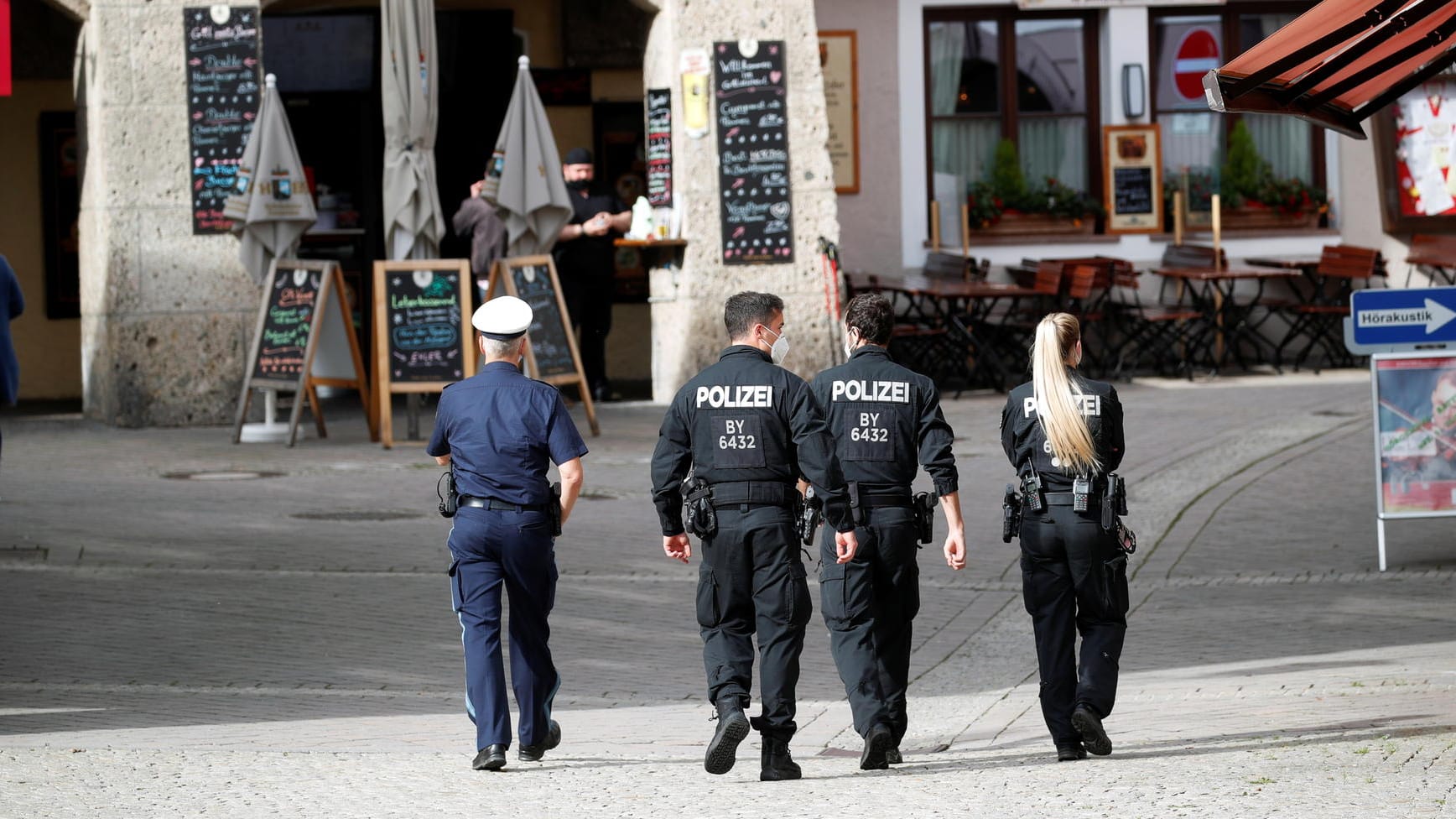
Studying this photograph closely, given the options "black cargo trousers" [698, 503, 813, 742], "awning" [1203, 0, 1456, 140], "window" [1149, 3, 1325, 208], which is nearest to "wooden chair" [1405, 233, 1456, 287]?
"window" [1149, 3, 1325, 208]

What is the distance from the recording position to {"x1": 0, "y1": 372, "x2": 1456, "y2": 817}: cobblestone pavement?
20.8 feet

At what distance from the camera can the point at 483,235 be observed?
15977mm

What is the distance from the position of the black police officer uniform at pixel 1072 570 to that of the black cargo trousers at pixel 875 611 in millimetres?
448

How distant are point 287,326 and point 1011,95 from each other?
824 centimetres

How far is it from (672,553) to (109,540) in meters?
5.29

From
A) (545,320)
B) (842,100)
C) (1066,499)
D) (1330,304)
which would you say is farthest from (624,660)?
(1330,304)

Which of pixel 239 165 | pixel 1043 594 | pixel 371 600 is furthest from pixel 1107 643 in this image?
pixel 239 165

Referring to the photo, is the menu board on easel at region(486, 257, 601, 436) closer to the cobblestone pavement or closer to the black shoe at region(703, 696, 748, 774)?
the cobblestone pavement

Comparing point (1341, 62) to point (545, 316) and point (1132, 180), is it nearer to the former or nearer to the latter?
point (545, 316)

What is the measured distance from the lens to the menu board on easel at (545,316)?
50.1 ft

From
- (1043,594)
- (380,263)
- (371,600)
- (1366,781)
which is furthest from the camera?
(380,263)

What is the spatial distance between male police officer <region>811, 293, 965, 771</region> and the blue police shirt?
35.6 inches

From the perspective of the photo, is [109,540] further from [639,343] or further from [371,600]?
[639,343]

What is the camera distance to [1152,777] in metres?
6.45
